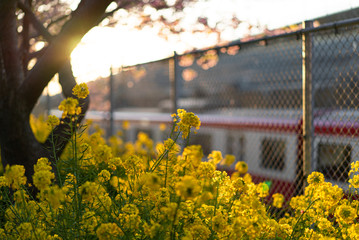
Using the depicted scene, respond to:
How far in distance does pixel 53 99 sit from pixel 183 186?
27.4 feet

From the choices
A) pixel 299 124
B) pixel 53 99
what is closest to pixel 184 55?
pixel 299 124

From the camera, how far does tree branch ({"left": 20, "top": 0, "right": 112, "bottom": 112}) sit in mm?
3096

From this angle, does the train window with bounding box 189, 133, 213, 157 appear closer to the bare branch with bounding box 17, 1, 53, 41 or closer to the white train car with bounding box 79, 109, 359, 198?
the white train car with bounding box 79, 109, 359, 198

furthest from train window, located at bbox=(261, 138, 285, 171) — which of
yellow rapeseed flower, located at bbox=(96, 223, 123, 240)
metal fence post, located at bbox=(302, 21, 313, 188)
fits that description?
yellow rapeseed flower, located at bbox=(96, 223, 123, 240)

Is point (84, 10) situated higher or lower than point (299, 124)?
higher

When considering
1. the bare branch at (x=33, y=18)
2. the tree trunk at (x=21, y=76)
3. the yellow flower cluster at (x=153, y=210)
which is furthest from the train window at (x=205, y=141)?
the yellow flower cluster at (x=153, y=210)

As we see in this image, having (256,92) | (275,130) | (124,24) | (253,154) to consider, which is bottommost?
(253,154)

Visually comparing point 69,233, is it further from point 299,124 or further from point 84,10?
point 299,124

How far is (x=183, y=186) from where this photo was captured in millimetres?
1409

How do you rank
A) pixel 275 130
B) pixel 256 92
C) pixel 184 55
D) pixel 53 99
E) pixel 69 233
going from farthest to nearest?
1. pixel 53 99
2. pixel 256 92
3. pixel 275 130
4. pixel 184 55
5. pixel 69 233

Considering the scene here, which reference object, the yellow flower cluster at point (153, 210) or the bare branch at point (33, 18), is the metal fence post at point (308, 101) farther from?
the bare branch at point (33, 18)

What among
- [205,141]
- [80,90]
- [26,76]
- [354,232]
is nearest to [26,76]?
[26,76]

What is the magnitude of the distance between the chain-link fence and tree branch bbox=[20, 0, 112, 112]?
1.56 m

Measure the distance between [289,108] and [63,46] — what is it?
3.40 m
